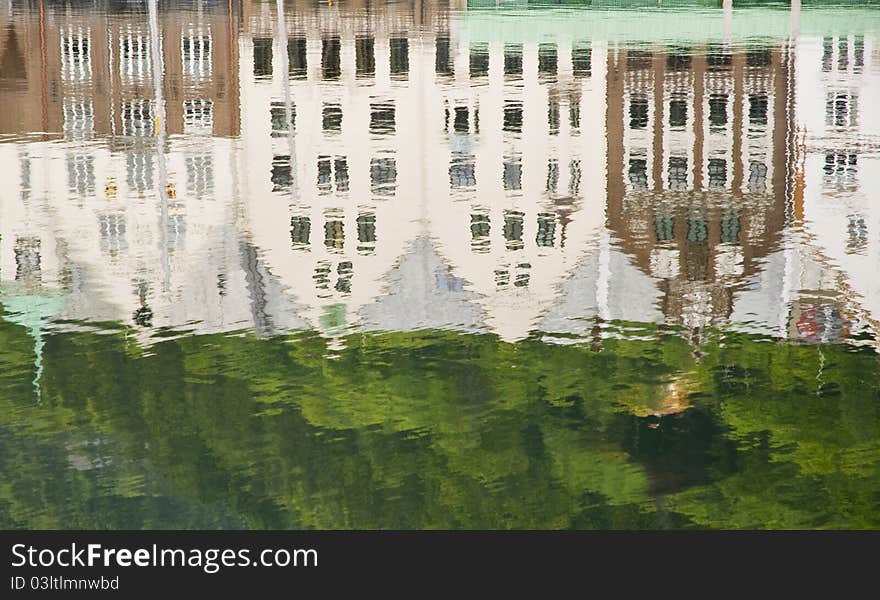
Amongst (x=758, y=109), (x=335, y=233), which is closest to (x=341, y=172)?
(x=335, y=233)

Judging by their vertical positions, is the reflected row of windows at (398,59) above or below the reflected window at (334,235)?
above

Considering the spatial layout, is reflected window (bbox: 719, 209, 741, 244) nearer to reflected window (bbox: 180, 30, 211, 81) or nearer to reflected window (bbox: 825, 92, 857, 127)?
reflected window (bbox: 825, 92, 857, 127)

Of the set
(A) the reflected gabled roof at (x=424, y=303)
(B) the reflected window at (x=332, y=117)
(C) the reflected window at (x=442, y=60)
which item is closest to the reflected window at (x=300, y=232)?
(A) the reflected gabled roof at (x=424, y=303)

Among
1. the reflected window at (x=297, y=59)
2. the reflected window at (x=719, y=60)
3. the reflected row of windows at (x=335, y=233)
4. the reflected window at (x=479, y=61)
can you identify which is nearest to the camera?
the reflected row of windows at (x=335, y=233)

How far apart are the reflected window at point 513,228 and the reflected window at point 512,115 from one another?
13.0m

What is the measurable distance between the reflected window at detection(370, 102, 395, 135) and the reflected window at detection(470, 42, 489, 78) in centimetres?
509

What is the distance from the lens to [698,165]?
194 feet

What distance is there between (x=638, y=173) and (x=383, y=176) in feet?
30.5

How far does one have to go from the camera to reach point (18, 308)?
38062 millimetres

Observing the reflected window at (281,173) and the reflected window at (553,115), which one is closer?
the reflected window at (281,173)

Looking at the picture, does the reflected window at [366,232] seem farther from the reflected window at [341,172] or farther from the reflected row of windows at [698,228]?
the reflected row of windows at [698,228]

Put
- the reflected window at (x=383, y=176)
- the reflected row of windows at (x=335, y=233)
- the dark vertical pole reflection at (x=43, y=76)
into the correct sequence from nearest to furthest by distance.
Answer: the reflected row of windows at (x=335, y=233), the reflected window at (x=383, y=176), the dark vertical pole reflection at (x=43, y=76)

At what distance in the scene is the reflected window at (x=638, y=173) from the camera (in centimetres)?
5619

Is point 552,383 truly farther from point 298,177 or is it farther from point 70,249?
point 298,177
